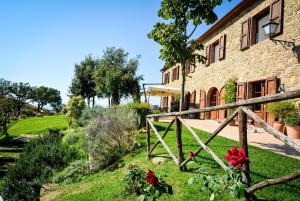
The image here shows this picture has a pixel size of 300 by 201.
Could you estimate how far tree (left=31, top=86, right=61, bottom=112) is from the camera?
284 ft

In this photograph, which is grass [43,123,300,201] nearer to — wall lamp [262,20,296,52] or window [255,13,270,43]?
wall lamp [262,20,296,52]

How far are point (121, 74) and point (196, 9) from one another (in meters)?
21.6

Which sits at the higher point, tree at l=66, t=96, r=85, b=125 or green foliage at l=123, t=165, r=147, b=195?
tree at l=66, t=96, r=85, b=125

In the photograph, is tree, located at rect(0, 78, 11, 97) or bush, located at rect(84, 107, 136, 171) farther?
tree, located at rect(0, 78, 11, 97)

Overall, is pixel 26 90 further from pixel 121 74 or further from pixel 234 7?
pixel 234 7

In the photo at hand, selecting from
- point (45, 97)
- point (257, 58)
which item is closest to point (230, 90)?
point (257, 58)

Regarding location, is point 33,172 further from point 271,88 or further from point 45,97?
point 45,97

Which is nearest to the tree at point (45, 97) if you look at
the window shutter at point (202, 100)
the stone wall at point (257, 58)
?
the window shutter at point (202, 100)

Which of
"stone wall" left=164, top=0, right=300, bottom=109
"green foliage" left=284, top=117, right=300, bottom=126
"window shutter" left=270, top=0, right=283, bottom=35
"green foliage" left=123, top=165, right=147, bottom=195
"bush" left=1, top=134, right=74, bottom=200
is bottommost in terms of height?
"bush" left=1, top=134, right=74, bottom=200

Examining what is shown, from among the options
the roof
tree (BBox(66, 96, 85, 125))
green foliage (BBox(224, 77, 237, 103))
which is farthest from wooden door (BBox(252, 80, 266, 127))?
tree (BBox(66, 96, 85, 125))

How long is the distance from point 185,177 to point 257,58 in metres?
9.17

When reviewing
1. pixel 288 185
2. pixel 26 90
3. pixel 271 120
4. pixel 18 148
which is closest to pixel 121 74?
pixel 18 148

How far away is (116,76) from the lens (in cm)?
2867

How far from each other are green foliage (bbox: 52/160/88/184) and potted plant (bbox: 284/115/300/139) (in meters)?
6.88
